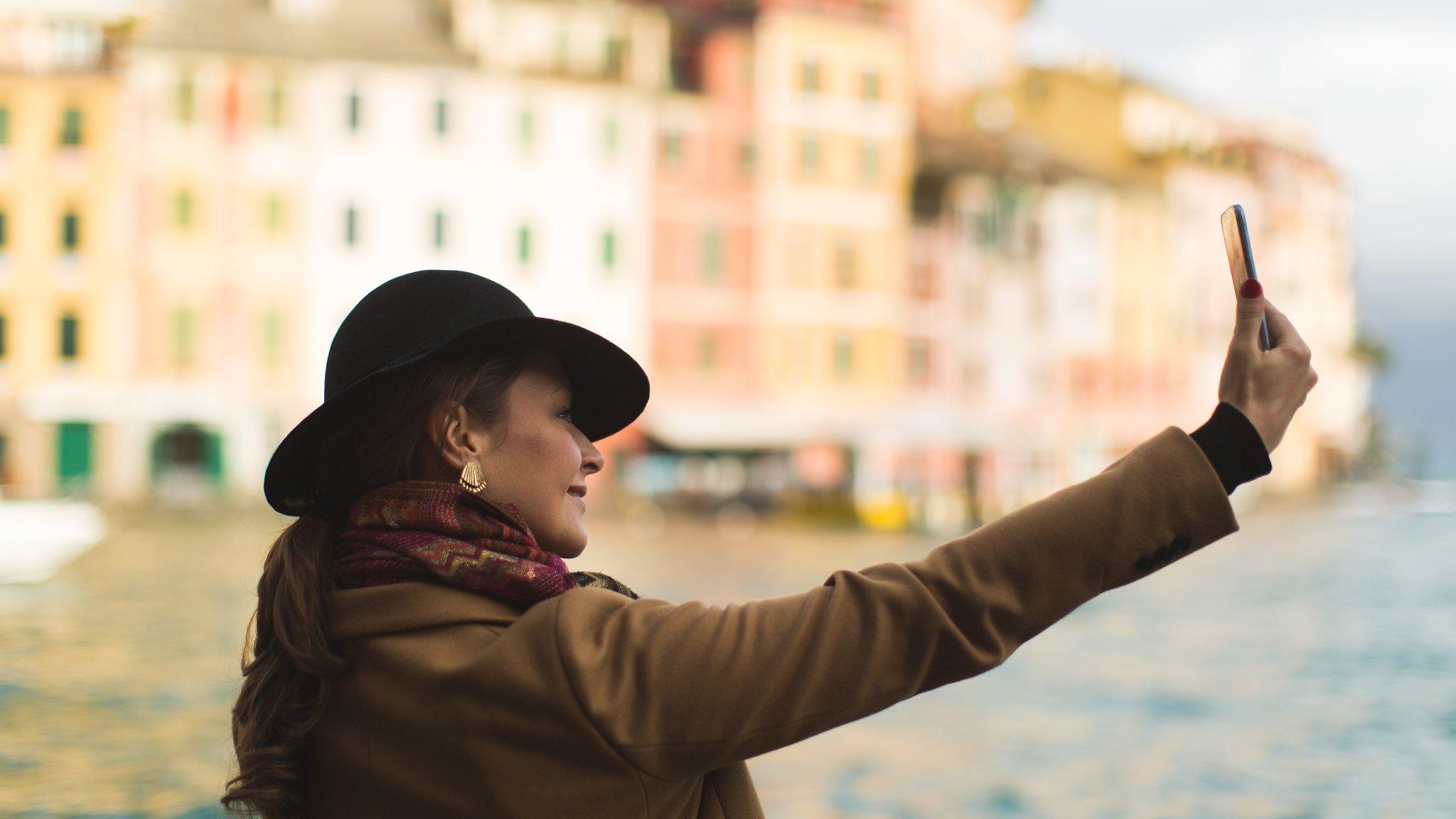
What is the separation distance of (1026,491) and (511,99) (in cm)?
1571

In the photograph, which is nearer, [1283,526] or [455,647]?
[455,647]

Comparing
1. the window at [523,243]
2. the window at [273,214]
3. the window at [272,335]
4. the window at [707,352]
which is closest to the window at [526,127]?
the window at [523,243]

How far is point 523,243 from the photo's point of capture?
3622 cm

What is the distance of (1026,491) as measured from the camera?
41906 millimetres

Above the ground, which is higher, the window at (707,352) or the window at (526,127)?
the window at (526,127)

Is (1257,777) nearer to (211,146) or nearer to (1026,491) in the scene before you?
(211,146)

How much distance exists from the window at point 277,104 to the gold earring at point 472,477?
3478cm

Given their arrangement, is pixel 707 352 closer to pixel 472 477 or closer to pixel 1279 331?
pixel 472 477

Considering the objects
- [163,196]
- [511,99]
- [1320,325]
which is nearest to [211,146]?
[163,196]

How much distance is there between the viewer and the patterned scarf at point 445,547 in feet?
4.71

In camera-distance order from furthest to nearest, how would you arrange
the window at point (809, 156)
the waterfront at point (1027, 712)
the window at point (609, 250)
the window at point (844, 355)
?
the window at point (844, 355) < the window at point (809, 156) < the window at point (609, 250) < the waterfront at point (1027, 712)

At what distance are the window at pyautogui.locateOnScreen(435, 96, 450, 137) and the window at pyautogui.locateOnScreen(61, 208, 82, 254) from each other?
736 cm

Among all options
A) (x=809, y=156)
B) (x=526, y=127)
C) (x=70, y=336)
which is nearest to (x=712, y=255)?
(x=809, y=156)

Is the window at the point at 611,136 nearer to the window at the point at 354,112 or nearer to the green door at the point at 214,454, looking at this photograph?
the window at the point at 354,112
